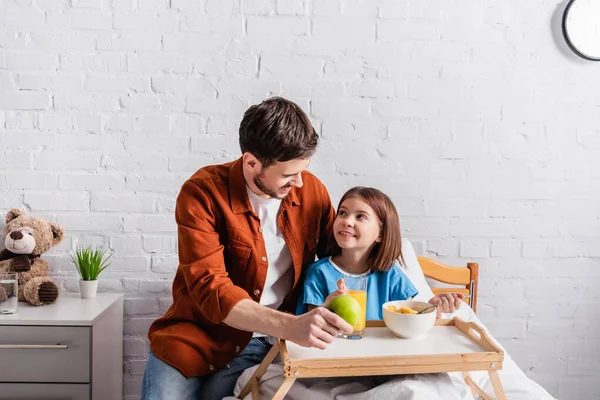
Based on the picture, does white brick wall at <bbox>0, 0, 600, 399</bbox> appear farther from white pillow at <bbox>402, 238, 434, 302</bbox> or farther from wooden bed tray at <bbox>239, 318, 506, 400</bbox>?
wooden bed tray at <bbox>239, 318, 506, 400</bbox>

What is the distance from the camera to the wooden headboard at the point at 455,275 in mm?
2438

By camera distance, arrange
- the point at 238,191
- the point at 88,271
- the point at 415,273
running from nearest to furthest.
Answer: the point at 238,191 < the point at 415,273 < the point at 88,271

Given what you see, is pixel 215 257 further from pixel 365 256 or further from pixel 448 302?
pixel 448 302

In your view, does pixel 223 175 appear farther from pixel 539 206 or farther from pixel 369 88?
pixel 539 206

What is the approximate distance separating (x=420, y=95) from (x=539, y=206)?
0.65 metres

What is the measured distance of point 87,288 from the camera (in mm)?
2316

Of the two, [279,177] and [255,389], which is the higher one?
[279,177]

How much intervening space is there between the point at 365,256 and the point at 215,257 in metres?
0.48

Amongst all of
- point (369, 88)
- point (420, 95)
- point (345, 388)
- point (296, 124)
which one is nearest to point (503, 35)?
point (420, 95)

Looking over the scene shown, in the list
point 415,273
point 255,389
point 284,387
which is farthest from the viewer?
point 415,273

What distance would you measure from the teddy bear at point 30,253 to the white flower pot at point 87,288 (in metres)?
0.09

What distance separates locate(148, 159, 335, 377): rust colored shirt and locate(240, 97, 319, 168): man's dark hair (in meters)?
0.19

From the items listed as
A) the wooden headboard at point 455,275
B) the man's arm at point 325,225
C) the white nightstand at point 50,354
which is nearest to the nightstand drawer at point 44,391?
the white nightstand at point 50,354

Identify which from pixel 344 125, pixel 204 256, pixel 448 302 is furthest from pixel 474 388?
pixel 344 125
